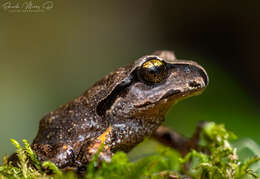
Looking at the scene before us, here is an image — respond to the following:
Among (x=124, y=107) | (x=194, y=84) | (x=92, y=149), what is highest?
(x=194, y=84)

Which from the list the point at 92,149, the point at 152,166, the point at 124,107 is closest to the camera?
the point at 152,166

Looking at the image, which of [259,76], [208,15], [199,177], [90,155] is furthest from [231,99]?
[90,155]

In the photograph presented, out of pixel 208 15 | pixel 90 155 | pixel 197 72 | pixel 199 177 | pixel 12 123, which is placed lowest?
pixel 12 123

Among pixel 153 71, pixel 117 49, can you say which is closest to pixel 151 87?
pixel 153 71

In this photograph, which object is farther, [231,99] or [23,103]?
[23,103]

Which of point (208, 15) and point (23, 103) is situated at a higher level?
point (208, 15)

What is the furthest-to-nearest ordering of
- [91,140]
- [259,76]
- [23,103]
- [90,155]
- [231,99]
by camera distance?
[259,76] < [23,103] < [231,99] < [91,140] < [90,155]

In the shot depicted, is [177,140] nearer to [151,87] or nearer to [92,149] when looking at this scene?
[151,87]

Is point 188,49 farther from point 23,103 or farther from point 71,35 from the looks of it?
point 23,103
